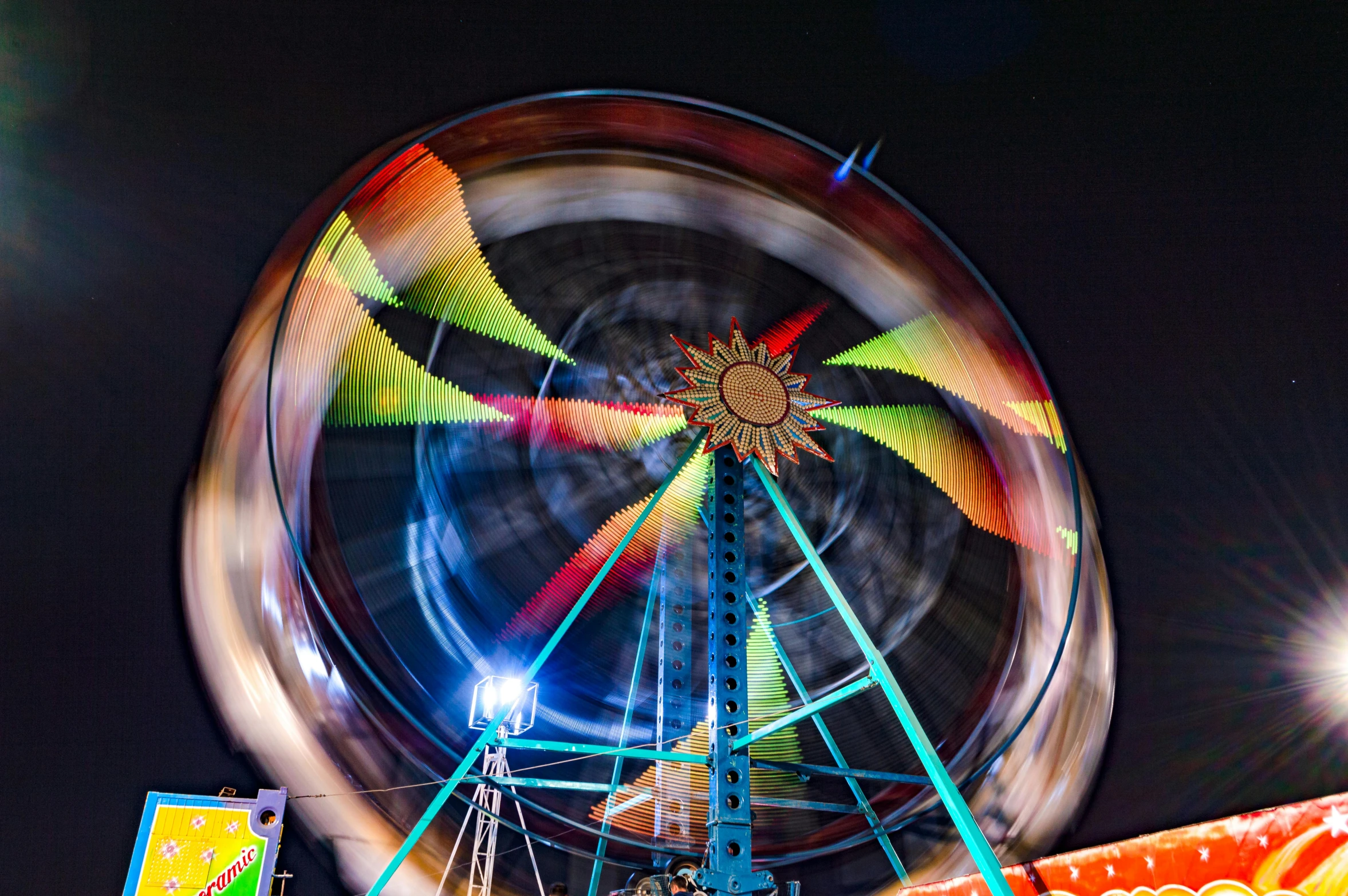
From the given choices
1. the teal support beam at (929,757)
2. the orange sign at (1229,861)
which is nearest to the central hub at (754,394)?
the teal support beam at (929,757)

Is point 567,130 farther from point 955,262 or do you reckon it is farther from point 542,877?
point 542,877

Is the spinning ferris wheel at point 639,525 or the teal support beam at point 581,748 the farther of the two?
the spinning ferris wheel at point 639,525

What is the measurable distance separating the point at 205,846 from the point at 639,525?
3797 millimetres

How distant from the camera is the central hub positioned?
6887 mm

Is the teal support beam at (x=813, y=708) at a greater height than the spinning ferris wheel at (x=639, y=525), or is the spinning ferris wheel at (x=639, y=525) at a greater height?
the spinning ferris wheel at (x=639, y=525)

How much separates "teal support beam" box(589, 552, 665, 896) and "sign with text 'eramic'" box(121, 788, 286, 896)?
2246 mm

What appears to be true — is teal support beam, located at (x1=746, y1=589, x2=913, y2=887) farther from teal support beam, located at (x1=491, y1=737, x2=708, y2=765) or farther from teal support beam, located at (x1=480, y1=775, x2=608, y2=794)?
teal support beam, located at (x1=480, y1=775, x2=608, y2=794)

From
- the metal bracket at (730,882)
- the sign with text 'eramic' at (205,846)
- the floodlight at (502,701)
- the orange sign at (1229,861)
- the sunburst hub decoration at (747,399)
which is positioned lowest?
the orange sign at (1229,861)

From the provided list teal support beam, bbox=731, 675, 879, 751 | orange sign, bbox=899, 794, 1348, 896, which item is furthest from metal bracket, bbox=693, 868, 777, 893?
orange sign, bbox=899, 794, 1348, 896

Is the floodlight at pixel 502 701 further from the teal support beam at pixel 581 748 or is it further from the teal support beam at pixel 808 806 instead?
the teal support beam at pixel 808 806

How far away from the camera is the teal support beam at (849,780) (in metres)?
6.12

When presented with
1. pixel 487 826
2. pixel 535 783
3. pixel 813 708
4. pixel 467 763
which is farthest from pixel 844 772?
pixel 487 826

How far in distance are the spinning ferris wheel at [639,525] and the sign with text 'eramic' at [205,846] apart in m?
0.85

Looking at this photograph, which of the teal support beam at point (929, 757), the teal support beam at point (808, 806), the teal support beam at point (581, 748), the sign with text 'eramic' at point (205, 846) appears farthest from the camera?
the sign with text 'eramic' at point (205, 846)
